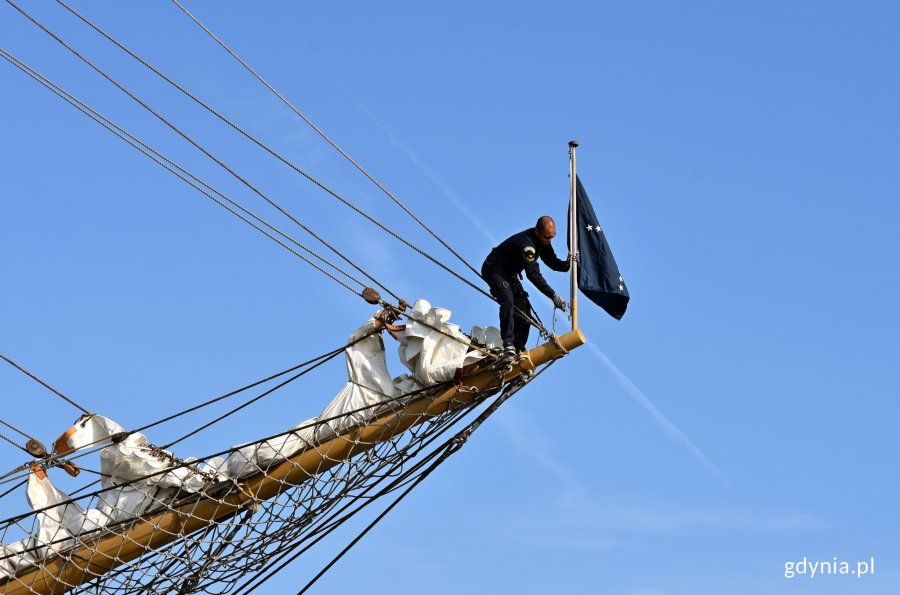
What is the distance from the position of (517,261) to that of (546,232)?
16.5 inches

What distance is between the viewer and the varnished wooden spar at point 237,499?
19.6 m

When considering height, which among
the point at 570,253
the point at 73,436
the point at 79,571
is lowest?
the point at 79,571

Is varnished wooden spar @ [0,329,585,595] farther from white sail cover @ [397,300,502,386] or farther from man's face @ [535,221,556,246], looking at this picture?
man's face @ [535,221,556,246]

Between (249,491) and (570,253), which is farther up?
(570,253)

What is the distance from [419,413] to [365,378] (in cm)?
73

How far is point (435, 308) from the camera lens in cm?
1959

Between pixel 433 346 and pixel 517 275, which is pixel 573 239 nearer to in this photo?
pixel 517 275

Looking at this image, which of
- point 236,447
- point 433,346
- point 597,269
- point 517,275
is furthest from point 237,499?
point 597,269

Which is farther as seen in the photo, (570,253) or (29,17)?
(29,17)

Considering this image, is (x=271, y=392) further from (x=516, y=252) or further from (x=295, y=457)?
(x=516, y=252)

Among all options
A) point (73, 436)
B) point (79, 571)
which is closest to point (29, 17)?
point (73, 436)

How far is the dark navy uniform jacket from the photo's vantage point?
19.8 m

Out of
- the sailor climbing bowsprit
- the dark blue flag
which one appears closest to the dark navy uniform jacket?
the sailor climbing bowsprit

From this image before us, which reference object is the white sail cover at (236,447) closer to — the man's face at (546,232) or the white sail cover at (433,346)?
the white sail cover at (433,346)
